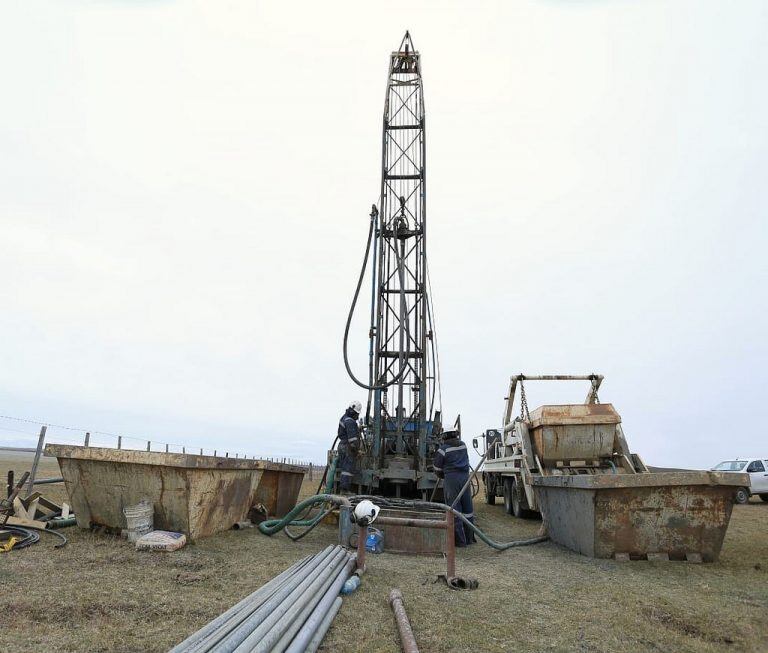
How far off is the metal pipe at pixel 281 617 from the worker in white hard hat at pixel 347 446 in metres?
4.94

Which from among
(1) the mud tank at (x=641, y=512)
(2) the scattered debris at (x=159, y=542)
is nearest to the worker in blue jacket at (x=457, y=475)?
(1) the mud tank at (x=641, y=512)

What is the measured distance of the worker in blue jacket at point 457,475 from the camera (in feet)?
26.1

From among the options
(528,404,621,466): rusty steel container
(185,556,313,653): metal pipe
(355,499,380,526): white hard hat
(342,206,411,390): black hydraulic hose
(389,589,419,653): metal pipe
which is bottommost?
(389,589,419,653): metal pipe

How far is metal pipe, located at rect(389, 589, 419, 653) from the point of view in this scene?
3.38 m

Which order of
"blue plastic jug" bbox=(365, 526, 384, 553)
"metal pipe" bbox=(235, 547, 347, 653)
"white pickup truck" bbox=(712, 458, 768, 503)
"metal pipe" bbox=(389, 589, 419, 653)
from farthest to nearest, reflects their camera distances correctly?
"white pickup truck" bbox=(712, 458, 768, 503) < "blue plastic jug" bbox=(365, 526, 384, 553) < "metal pipe" bbox=(389, 589, 419, 653) < "metal pipe" bbox=(235, 547, 347, 653)

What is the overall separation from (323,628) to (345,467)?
20.7ft

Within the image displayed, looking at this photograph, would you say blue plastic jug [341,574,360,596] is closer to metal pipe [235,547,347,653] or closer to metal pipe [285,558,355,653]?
metal pipe [285,558,355,653]

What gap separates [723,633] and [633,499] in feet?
7.66

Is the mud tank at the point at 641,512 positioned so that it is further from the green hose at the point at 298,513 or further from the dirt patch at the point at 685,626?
the green hose at the point at 298,513

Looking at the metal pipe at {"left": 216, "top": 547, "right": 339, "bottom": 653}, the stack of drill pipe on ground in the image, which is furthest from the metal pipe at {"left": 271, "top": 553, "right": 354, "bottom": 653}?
the metal pipe at {"left": 216, "top": 547, "right": 339, "bottom": 653}

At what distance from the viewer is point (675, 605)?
456 centimetres

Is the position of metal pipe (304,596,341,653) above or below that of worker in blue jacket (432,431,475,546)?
below

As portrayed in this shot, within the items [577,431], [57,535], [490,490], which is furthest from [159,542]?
[490,490]

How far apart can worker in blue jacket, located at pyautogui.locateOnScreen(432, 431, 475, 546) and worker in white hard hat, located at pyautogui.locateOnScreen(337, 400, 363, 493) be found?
6.41ft
